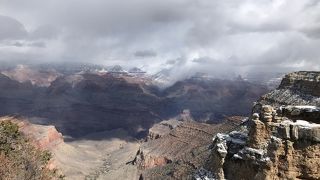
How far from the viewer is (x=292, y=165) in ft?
98.0

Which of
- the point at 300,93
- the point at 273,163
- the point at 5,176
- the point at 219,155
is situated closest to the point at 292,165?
the point at 273,163

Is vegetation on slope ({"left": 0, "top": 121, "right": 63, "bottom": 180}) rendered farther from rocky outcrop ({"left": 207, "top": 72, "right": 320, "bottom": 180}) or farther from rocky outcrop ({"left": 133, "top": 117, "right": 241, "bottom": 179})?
rocky outcrop ({"left": 133, "top": 117, "right": 241, "bottom": 179})

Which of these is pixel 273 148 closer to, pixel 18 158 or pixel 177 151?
pixel 18 158

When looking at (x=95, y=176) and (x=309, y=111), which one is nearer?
(x=309, y=111)

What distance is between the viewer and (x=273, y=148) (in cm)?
3016

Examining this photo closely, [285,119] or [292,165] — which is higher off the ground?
[285,119]

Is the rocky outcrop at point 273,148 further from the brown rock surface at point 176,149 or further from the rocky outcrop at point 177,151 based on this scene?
the brown rock surface at point 176,149

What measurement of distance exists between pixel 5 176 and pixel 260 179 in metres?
39.0

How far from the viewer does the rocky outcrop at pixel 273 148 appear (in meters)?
29.6

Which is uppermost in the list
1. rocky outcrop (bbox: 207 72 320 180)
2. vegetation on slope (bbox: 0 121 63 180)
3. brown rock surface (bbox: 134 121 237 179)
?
rocky outcrop (bbox: 207 72 320 180)

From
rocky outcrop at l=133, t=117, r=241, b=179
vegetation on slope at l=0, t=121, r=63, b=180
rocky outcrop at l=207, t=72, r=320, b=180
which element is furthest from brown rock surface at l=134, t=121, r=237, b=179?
rocky outcrop at l=207, t=72, r=320, b=180

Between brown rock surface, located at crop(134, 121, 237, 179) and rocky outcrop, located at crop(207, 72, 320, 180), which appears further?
brown rock surface, located at crop(134, 121, 237, 179)

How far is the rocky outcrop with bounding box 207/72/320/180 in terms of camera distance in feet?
97.2

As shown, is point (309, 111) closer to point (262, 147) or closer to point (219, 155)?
point (262, 147)
